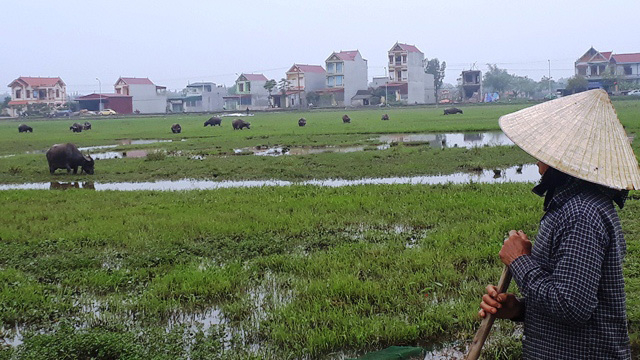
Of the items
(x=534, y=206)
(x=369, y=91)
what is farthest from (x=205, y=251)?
(x=369, y=91)

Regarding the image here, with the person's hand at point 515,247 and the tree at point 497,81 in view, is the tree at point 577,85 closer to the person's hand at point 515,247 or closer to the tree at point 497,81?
the tree at point 497,81

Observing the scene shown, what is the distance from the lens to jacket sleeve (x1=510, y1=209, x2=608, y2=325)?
2539 mm

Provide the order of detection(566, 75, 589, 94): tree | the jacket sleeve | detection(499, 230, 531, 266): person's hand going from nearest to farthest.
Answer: the jacket sleeve < detection(499, 230, 531, 266): person's hand < detection(566, 75, 589, 94): tree

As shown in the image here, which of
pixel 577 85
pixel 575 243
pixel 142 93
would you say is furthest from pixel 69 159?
pixel 142 93

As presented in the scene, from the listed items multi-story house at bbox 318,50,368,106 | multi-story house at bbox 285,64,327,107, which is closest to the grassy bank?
multi-story house at bbox 318,50,368,106

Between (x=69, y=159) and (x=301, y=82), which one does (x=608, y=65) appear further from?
(x=69, y=159)

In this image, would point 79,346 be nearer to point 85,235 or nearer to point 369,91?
point 85,235

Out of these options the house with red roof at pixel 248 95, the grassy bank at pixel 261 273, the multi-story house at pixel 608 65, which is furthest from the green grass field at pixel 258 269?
the house with red roof at pixel 248 95

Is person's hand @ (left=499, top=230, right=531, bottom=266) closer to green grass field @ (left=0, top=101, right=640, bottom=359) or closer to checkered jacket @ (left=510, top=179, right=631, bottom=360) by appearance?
checkered jacket @ (left=510, top=179, right=631, bottom=360)

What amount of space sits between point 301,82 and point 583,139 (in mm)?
85321

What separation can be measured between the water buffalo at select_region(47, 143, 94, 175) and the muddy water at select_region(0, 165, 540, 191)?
1.55m

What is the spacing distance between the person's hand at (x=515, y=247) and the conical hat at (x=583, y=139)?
0.35 m

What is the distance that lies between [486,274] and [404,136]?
22162 mm

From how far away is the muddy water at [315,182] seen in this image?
44.9 feet
